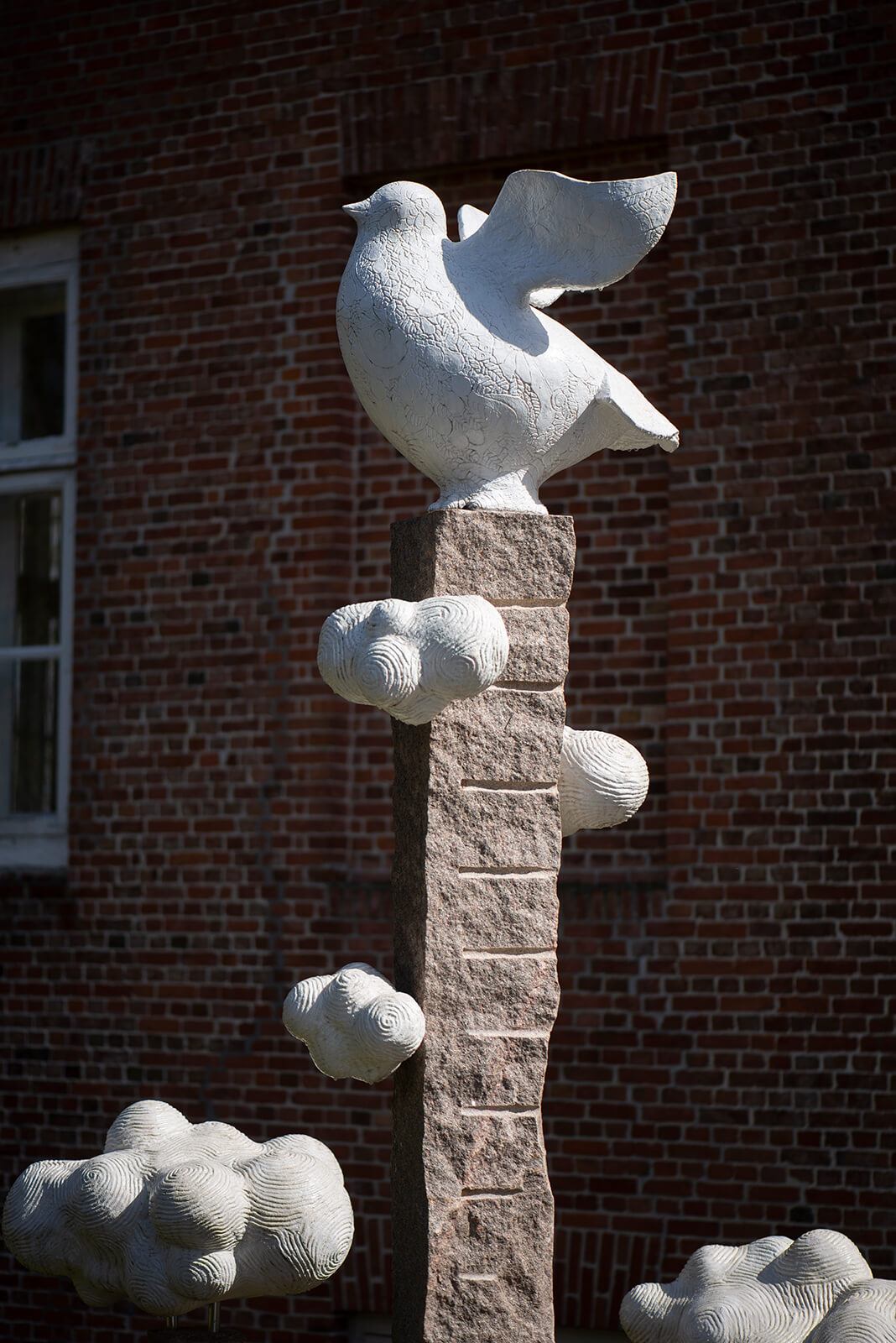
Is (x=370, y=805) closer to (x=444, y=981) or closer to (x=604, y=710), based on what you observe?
(x=604, y=710)

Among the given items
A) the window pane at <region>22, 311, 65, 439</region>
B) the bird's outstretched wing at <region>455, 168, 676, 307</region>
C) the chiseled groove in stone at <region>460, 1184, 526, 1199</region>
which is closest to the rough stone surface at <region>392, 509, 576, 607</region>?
the bird's outstretched wing at <region>455, 168, 676, 307</region>

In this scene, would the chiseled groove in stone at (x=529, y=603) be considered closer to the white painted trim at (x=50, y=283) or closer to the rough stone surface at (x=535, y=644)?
the rough stone surface at (x=535, y=644)

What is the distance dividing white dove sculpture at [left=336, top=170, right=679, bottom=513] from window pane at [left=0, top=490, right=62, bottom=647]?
3.73m

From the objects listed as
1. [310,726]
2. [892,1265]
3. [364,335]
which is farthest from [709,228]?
[892,1265]

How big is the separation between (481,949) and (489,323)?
1.21 metres

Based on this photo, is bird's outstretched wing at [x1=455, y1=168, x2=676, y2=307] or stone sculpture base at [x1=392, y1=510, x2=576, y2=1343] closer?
stone sculpture base at [x1=392, y1=510, x2=576, y2=1343]

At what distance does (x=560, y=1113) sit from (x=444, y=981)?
2555mm

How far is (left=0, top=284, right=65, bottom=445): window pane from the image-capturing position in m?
6.80

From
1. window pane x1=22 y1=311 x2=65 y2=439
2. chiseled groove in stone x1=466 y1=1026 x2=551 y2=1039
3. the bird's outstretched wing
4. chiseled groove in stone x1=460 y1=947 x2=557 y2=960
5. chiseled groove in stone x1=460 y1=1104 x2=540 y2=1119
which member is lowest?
chiseled groove in stone x1=460 y1=1104 x2=540 y2=1119

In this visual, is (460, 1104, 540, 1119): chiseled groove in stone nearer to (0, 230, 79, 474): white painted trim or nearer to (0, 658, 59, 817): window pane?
(0, 658, 59, 817): window pane

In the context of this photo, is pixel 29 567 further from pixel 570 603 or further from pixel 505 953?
pixel 505 953

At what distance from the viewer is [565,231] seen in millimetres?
3242

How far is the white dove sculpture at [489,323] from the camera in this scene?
3.16 meters

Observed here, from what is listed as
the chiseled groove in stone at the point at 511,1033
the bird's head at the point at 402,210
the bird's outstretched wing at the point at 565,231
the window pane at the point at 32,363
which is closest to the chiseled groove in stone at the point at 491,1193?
the chiseled groove in stone at the point at 511,1033
